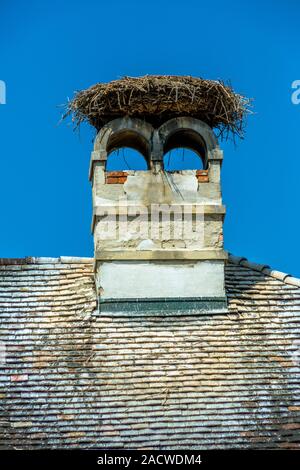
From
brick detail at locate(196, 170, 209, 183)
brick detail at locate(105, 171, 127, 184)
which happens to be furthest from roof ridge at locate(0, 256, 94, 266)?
brick detail at locate(196, 170, 209, 183)

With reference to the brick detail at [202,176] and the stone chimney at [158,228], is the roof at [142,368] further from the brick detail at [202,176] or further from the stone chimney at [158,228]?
the brick detail at [202,176]

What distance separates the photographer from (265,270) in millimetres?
14641

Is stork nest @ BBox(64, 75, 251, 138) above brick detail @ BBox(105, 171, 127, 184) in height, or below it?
above

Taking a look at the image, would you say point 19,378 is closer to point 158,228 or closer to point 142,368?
point 142,368

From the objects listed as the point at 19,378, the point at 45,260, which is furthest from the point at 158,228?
the point at 19,378

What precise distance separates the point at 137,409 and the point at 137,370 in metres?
0.63

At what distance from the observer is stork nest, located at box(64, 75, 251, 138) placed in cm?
1426

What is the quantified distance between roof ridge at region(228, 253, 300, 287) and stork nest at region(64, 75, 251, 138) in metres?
1.66

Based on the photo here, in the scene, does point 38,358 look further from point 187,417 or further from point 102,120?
point 102,120

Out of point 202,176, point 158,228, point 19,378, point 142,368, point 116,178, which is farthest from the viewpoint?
point 202,176

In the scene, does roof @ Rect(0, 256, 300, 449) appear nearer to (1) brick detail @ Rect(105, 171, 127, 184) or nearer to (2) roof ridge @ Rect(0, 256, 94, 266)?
(2) roof ridge @ Rect(0, 256, 94, 266)

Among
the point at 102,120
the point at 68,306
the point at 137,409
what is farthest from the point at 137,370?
the point at 102,120

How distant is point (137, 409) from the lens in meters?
12.3

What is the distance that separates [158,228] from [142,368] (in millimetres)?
2021
